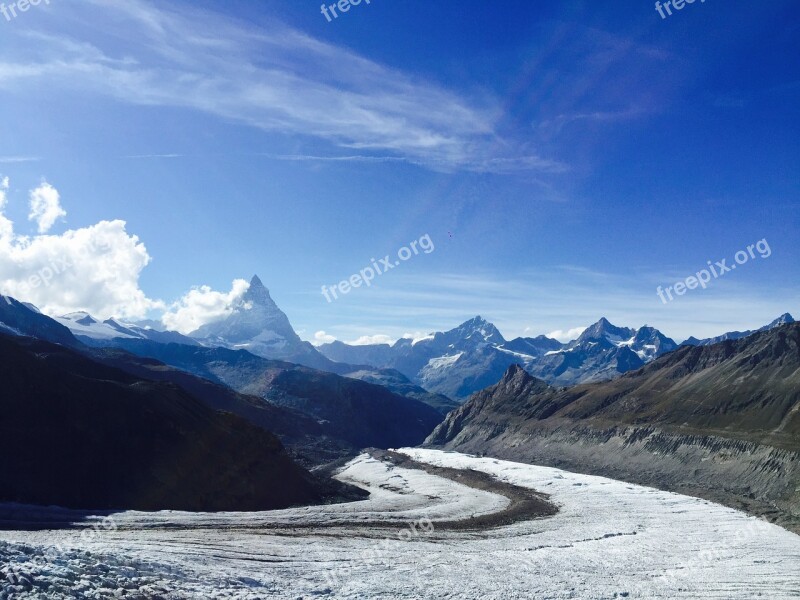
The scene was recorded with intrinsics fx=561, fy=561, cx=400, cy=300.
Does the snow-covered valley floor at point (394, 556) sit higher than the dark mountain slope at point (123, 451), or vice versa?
the dark mountain slope at point (123, 451)

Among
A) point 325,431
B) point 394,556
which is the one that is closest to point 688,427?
point 394,556

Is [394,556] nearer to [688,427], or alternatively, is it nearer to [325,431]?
[688,427]

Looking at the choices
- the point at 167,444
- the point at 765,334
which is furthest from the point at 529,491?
the point at 765,334

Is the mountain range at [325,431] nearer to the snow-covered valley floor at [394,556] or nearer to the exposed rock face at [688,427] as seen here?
the exposed rock face at [688,427]

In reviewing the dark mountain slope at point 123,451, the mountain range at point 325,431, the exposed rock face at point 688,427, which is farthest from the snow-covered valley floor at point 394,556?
the exposed rock face at point 688,427

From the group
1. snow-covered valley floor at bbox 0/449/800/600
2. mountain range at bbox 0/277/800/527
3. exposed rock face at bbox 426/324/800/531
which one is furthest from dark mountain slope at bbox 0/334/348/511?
exposed rock face at bbox 426/324/800/531

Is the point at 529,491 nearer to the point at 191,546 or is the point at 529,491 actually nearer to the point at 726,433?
the point at 726,433

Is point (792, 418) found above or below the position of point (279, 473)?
above
